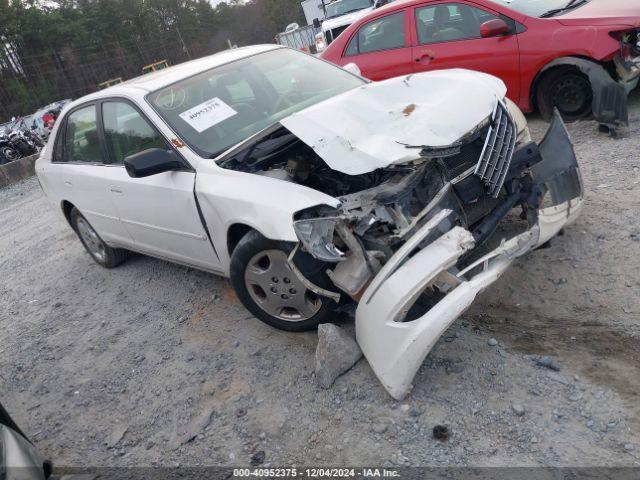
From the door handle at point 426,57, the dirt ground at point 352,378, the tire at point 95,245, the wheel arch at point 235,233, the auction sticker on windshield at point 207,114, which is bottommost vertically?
the dirt ground at point 352,378

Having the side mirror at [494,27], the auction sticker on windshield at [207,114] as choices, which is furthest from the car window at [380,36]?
the auction sticker on windshield at [207,114]

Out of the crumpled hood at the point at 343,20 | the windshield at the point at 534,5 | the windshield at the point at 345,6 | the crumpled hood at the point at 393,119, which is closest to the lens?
the crumpled hood at the point at 393,119

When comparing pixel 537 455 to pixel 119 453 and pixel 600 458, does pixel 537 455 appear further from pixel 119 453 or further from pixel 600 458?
pixel 119 453

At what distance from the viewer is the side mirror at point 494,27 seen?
5.37 metres

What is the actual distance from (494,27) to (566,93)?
1.02 m

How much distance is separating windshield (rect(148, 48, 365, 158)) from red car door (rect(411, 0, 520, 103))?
85.5 inches

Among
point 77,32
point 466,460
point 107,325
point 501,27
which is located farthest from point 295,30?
point 466,460

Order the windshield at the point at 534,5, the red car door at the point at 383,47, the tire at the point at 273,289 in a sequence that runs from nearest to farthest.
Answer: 1. the tire at the point at 273,289
2. the windshield at the point at 534,5
3. the red car door at the point at 383,47

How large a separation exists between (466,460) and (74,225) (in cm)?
445

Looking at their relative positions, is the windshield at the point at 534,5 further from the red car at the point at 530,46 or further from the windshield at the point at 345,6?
the windshield at the point at 345,6

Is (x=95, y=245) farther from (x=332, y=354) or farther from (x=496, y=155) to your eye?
(x=496, y=155)

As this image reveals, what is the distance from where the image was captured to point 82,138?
173 inches

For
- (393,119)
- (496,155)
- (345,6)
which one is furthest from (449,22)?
(345,6)

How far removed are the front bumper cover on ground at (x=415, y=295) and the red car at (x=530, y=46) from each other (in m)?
3.14
